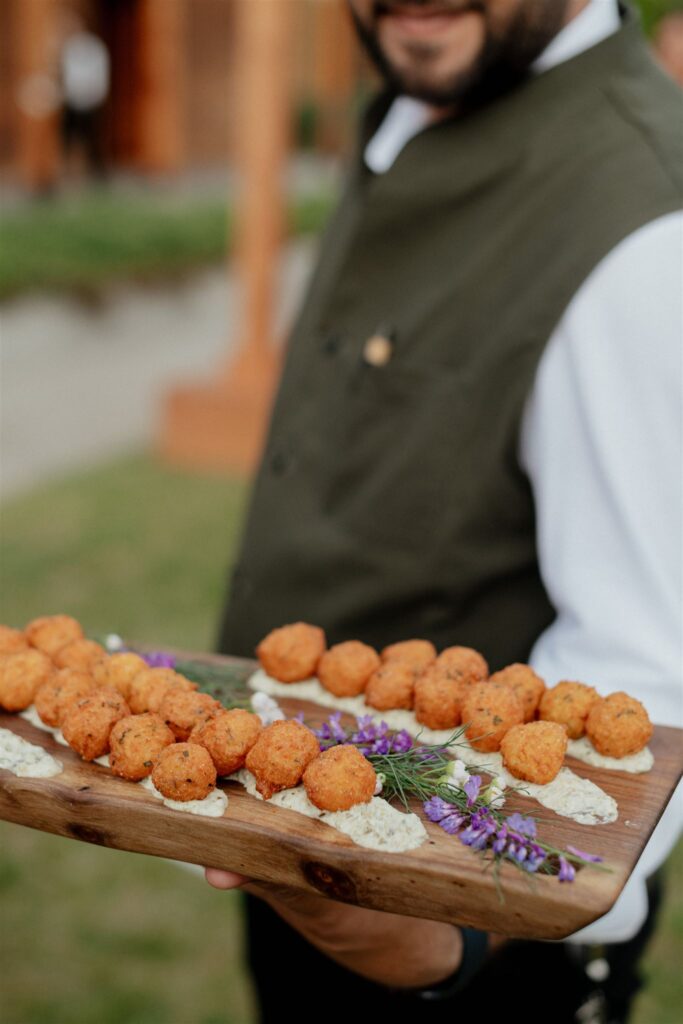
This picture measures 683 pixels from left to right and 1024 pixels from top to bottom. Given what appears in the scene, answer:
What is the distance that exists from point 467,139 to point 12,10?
16086 millimetres

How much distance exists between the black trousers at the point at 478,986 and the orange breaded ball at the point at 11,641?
0.63 m

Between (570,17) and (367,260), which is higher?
(570,17)

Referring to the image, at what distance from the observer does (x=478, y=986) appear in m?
1.65

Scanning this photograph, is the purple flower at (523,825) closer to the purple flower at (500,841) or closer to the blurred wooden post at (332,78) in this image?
the purple flower at (500,841)

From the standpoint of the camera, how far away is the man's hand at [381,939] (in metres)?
1.29

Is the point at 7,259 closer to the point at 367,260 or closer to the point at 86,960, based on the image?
the point at 86,960

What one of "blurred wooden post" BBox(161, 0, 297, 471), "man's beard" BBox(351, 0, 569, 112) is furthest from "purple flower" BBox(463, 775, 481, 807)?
"blurred wooden post" BBox(161, 0, 297, 471)

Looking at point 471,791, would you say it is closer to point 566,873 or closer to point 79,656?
point 566,873

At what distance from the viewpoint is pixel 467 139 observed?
1607mm

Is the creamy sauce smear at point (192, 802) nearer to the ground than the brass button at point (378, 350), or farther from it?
nearer to the ground

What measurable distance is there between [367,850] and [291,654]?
354 millimetres

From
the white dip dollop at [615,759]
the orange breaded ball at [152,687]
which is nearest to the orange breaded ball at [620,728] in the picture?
the white dip dollop at [615,759]

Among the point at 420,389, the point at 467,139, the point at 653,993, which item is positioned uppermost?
the point at 467,139

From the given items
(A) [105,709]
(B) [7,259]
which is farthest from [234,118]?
(A) [105,709]
